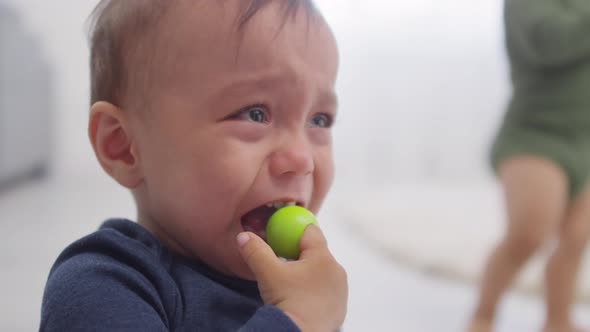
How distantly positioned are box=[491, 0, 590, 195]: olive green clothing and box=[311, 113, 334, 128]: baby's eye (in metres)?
0.47

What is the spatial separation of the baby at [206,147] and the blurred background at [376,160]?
77mm

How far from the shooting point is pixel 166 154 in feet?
1.50

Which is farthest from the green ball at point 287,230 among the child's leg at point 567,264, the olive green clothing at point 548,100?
the child's leg at point 567,264

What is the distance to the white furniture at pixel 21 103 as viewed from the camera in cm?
104

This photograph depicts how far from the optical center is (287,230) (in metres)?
0.43

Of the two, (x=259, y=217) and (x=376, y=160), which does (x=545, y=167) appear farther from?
(x=376, y=160)

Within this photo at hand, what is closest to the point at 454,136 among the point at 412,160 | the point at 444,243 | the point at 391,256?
the point at 412,160

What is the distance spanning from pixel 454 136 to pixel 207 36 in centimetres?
193

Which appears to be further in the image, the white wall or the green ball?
the white wall

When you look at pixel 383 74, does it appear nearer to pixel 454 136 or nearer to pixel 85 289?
pixel 454 136

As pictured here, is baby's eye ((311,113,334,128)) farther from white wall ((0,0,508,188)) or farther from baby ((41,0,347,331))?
white wall ((0,0,508,188))

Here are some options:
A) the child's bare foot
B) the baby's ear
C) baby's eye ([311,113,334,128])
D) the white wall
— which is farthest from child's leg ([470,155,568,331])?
the baby's ear

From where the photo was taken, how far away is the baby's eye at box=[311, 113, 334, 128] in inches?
19.7

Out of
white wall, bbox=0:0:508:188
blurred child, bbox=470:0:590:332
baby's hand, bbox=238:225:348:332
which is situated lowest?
white wall, bbox=0:0:508:188
